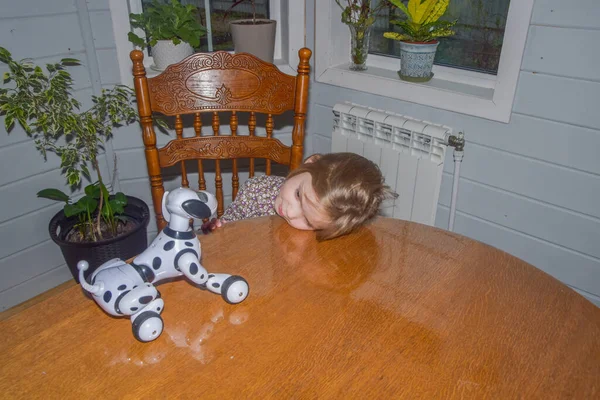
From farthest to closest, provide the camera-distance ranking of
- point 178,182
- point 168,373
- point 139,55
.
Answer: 1. point 178,182
2. point 139,55
3. point 168,373

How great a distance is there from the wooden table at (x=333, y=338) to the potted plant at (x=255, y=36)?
119cm

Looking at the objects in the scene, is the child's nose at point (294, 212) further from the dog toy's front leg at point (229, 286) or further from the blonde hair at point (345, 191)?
the dog toy's front leg at point (229, 286)

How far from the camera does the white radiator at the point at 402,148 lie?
1761 mm

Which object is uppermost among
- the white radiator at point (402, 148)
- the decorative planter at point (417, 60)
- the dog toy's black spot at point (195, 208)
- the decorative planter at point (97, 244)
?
the decorative planter at point (417, 60)

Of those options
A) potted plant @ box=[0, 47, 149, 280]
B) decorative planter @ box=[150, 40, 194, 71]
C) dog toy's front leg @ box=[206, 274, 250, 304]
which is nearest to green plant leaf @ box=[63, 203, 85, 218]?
potted plant @ box=[0, 47, 149, 280]

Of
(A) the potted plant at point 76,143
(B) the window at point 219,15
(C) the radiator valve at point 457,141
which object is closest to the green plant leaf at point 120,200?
(A) the potted plant at point 76,143

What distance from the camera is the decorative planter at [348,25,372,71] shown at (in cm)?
197

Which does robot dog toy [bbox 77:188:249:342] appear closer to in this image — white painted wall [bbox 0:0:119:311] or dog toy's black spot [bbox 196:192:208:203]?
dog toy's black spot [bbox 196:192:208:203]

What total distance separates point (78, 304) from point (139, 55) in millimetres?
686

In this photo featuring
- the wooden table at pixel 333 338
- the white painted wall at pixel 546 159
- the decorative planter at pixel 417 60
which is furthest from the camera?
the decorative planter at pixel 417 60

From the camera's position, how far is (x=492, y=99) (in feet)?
5.39

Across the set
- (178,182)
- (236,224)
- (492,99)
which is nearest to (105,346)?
(236,224)

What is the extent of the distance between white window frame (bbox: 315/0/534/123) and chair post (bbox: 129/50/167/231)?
91 cm

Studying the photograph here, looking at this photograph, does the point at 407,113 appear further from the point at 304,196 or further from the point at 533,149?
the point at 304,196
